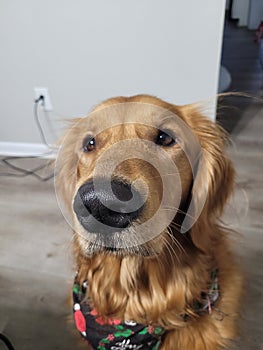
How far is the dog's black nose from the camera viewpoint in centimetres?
68

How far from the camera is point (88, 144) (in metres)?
0.96

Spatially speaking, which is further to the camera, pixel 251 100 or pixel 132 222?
pixel 251 100

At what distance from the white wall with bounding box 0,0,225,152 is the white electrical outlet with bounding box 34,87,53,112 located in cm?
3

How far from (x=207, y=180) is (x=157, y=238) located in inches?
8.9

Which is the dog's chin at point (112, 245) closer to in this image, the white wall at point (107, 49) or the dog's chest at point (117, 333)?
the dog's chest at point (117, 333)

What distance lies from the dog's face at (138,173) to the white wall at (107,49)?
0.89 meters

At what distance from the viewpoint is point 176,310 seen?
3.24ft

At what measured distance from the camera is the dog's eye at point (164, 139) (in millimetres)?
905

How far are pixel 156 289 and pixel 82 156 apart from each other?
38 centimetres

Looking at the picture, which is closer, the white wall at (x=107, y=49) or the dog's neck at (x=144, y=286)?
the dog's neck at (x=144, y=286)

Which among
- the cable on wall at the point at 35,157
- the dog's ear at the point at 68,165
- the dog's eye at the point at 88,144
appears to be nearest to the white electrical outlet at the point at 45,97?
the cable on wall at the point at 35,157

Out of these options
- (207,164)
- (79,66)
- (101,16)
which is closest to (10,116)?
(79,66)

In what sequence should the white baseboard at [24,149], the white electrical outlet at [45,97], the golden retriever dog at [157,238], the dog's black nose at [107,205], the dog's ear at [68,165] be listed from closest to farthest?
1. the dog's black nose at [107,205]
2. the golden retriever dog at [157,238]
3. the dog's ear at [68,165]
4. the white electrical outlet at [45,97]
5. the white baseboard at [24,149]

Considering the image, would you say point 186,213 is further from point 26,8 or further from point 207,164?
point 26,8
